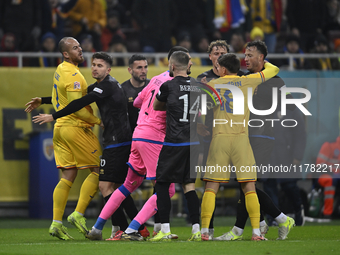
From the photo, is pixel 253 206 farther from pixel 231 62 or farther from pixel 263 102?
pixel 231 62

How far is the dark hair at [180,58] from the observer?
6188mm

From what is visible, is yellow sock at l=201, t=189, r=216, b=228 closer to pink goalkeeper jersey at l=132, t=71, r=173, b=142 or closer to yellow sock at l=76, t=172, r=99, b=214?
pink goalkeeper jersey at l=132, t=71, r=173, b=142

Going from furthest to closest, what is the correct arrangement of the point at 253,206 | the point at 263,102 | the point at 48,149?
1. the point at 48,149
2. the point at 263,102
3. the point at 253,206

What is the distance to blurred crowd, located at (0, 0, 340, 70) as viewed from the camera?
39.6 ft

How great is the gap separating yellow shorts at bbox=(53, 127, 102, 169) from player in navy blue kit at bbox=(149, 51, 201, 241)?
110 cm

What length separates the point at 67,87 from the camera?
22.2 feet

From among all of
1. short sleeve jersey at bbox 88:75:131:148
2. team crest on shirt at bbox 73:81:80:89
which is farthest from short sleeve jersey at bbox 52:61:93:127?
short sleeve jersey at bbox 88:75:131:148

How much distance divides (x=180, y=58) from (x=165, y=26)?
22.2 ft

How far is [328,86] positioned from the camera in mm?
11469

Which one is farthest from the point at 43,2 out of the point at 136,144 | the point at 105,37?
the point at 136,144

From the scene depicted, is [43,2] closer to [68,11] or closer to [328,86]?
[68,11]

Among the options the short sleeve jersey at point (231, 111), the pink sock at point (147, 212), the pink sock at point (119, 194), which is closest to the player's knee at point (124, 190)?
the pink sock at point (119, 194)

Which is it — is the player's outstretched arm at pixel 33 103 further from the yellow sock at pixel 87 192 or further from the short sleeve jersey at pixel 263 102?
the short sleeve jersey at pixel 263 102

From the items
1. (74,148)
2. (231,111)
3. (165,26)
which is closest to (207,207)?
(231,111)
